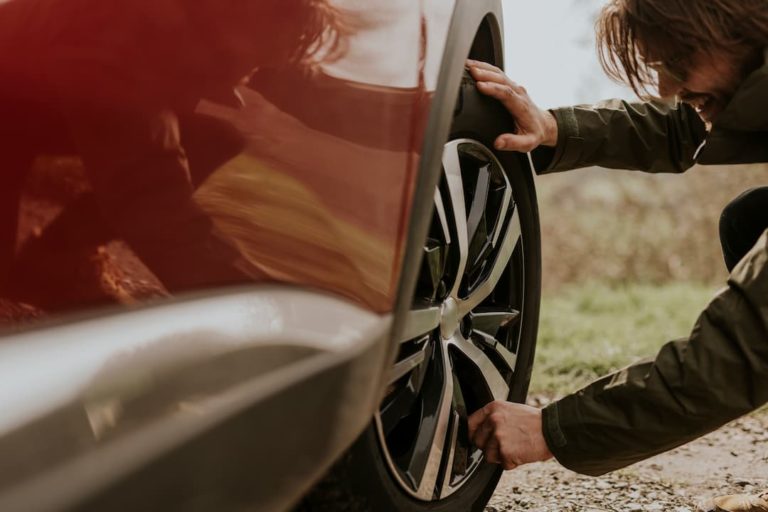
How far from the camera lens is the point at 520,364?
2350mm

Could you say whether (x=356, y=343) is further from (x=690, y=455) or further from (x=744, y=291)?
(x=690, y=455)

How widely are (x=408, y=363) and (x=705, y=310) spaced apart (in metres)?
0.60

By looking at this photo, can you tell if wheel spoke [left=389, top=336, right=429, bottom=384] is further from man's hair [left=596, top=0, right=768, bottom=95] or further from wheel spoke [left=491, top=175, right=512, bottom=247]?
man's hair [left=596, top=0, right=768, bottom=95]

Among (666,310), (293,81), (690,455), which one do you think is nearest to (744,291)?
(293,81)

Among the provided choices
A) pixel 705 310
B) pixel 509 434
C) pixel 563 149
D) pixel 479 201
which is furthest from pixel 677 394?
pixel 563 149

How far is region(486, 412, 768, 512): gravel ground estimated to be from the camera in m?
2.54

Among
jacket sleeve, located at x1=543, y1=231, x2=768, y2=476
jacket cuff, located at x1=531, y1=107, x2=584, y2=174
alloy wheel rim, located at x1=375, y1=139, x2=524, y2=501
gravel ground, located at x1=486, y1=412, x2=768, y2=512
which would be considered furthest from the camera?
gravel ground, located at x1=486, y1=412, x2=768, y2=512

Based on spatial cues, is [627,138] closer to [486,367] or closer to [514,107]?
[514,107]

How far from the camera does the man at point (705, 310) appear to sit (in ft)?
5.51

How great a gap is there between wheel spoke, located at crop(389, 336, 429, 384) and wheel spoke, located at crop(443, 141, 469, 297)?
166 mm

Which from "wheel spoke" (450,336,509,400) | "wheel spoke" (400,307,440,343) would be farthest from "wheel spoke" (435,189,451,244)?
"wheel spoke" (450,336,509,400)

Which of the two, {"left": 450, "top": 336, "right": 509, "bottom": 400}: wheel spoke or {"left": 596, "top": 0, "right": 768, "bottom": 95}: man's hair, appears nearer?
{"left": 596, "top": 0, "right": 768, "bottom": 95}: man's hair

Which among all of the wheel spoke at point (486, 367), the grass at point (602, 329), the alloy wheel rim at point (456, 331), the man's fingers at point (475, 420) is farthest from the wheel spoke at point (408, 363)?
the grass at point (602, 329)

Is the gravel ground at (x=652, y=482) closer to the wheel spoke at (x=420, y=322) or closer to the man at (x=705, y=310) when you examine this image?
the man at (x=705, y=310)
